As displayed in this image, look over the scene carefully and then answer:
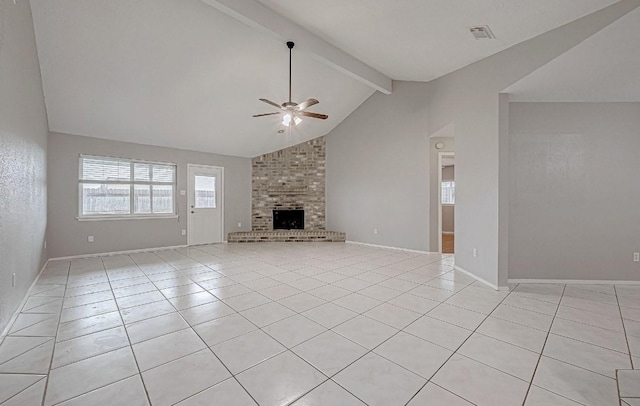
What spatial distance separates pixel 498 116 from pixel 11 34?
196 inches

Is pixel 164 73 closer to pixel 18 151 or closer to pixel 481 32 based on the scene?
pixel 18 151

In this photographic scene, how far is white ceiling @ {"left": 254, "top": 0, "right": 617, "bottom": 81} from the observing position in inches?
109

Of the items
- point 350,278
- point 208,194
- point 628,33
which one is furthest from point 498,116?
point 208,194

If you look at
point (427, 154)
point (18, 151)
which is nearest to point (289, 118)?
point (18, 151)

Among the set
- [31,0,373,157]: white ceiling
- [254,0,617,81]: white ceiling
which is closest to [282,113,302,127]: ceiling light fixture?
[31,0,373,157]: white ceiling

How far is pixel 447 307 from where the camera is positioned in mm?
2990

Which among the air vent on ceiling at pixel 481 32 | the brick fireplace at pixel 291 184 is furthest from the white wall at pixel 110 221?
the air vent on ceiling at pixel 481 32

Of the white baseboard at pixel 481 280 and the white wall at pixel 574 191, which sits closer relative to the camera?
the white baseboard at pixel 481 280

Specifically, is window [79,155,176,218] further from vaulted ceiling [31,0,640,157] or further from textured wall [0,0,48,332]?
Result: textured wall [0,0,48,332]

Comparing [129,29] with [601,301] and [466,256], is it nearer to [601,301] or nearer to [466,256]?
[466,256]

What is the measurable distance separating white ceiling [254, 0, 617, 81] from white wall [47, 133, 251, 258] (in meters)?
4.40

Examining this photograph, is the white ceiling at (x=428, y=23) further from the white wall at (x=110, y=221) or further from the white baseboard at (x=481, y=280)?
the white wall at (x=110, y=221)

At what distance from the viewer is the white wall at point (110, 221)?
5.05 metres

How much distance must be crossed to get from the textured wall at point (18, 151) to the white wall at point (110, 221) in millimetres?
1625
